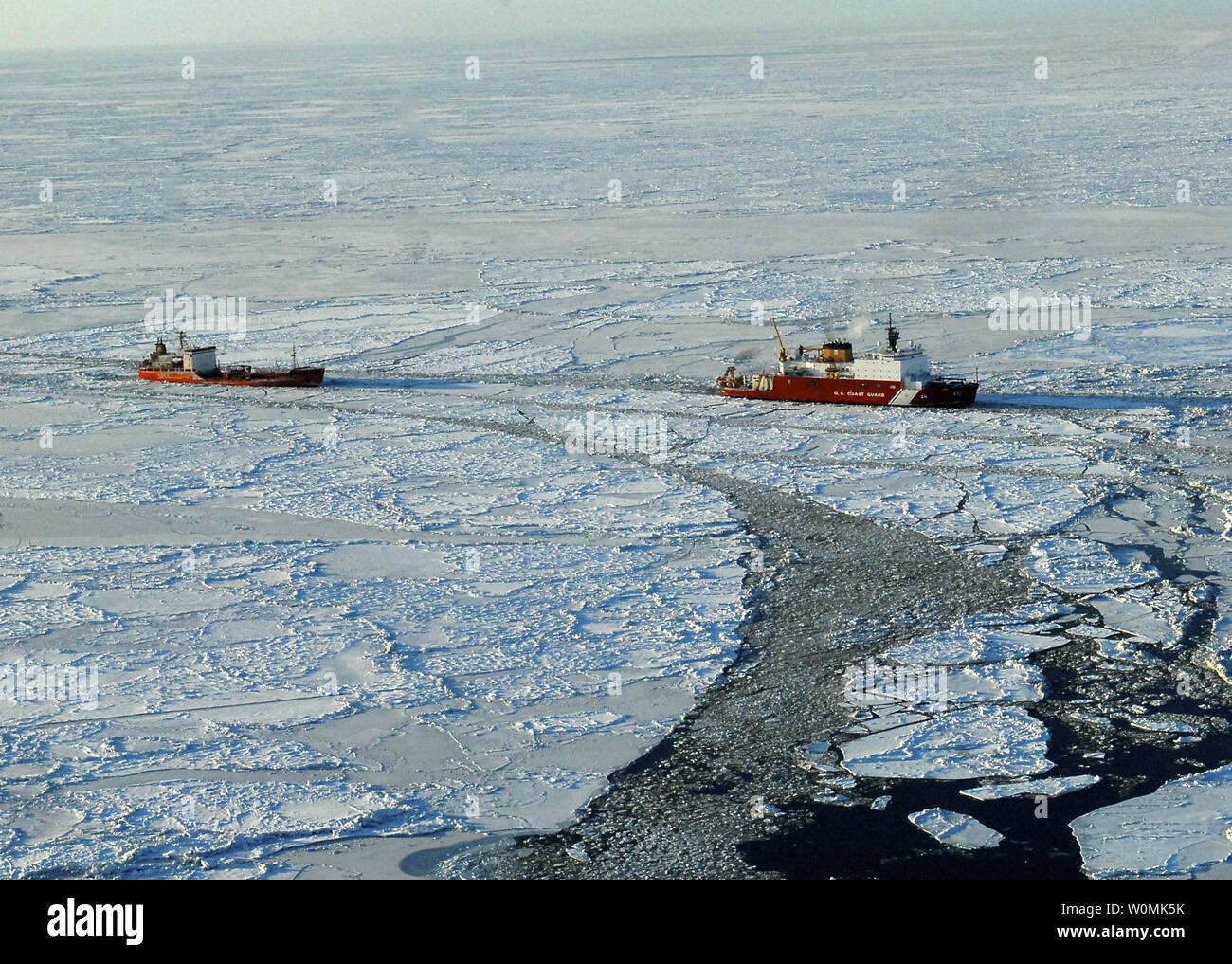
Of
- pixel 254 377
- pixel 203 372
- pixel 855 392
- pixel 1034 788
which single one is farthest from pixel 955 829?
pixel 203 372

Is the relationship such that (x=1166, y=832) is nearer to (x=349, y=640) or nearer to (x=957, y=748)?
(x=957, y=748)

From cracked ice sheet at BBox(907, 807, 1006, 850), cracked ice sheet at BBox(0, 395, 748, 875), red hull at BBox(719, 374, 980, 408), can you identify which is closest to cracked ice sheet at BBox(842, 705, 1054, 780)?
cracked ice sheet at BBox(907, 807, 1006, 850)

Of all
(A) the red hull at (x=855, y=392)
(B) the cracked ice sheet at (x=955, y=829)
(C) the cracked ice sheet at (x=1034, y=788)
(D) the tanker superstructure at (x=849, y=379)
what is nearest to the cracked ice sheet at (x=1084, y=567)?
(C) the cracked ice sheet at (x=1034, y=788)

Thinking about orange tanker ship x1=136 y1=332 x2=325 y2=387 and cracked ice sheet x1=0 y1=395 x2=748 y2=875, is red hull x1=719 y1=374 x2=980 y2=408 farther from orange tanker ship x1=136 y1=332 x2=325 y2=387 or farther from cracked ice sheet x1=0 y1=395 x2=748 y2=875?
orange tanker ship x1=136 y1=332 x2=325 y2=387

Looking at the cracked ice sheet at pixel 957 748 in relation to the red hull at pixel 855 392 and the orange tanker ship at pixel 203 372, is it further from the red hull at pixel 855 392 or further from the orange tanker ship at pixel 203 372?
the orange tanker ship at pixel 203 372
